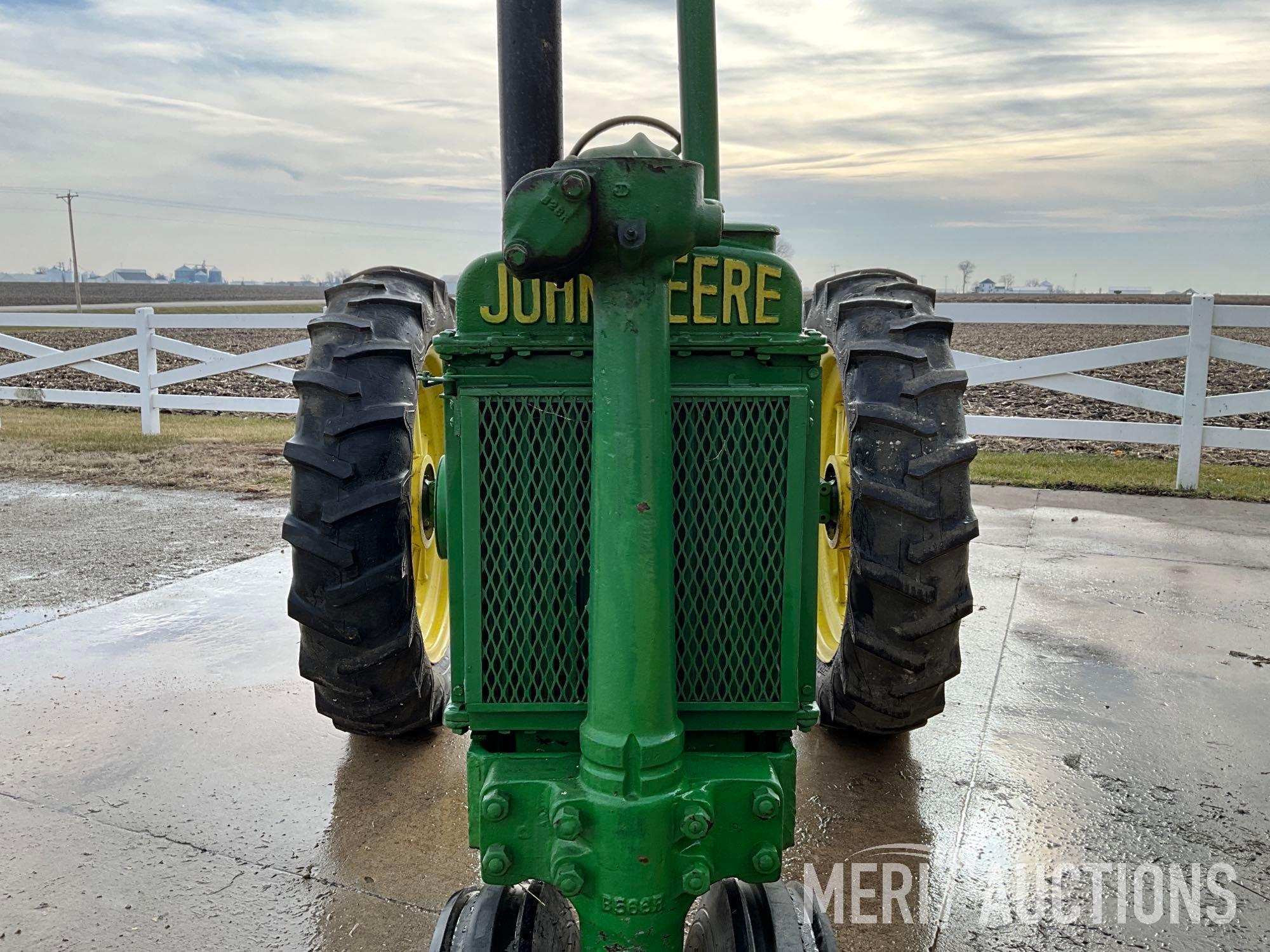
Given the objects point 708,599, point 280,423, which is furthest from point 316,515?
point 280,423

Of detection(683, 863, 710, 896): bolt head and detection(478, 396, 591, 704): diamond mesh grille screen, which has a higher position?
detection(478, 396, 591, 704): diamond mesh grille screen

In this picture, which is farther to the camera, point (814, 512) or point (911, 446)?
point (911, 446)

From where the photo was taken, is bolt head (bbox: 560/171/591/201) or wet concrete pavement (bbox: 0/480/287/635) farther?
wet concrete pavement (bbox: 0/480/287/635)

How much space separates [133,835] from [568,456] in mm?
1959

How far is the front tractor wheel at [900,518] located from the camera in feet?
9.19

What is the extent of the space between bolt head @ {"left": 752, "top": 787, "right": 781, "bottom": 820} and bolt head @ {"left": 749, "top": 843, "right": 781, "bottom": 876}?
0.20ft

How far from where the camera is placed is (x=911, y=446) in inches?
111

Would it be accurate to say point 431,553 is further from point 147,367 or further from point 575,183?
point 147,367

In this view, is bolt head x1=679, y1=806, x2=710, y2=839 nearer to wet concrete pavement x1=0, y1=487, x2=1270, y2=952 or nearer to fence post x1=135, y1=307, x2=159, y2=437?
wet concrete pavement x1=0, y1=487, x2=1270, y2=952

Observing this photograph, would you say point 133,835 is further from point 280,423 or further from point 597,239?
point 280,423

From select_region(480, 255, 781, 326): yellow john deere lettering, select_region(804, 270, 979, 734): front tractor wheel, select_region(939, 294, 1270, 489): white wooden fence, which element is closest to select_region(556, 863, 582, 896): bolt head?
select_region(480, 255, 781, 326): yellow john deere lettering

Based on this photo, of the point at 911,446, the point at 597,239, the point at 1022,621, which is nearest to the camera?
the point at 597,239

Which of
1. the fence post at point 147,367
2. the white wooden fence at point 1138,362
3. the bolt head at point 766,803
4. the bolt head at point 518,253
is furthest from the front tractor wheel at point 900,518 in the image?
the fence post at point 147,367

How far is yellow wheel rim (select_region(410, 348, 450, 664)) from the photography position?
3604mm
